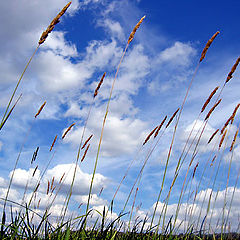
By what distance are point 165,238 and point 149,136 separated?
39.6 inches

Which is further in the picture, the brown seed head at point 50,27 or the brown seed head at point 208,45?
the brown seed head at point 208,45

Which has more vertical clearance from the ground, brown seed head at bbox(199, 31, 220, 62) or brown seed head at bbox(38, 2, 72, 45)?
brown seed head at bbox(199, 31, 220, 62)

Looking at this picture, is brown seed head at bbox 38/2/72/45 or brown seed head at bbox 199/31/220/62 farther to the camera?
brown seed head at bbox 199/31/220/62

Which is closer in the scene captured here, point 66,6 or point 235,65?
point 66,6

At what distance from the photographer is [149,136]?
2.66 m

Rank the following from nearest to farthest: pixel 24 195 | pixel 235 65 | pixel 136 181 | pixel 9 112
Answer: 1. pixel 9 112
2. pixel 235 65
3. pixel 136 181
4. pixel 24 195

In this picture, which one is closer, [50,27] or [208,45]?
[50,27]

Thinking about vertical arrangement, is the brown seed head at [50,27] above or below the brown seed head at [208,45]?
below

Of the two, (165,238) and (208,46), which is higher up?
(208,46)

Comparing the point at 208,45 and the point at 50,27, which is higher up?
the point at 208,45

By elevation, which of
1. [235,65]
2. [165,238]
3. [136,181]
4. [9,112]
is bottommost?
[165,238]

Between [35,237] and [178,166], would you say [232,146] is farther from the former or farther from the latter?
[35,237]

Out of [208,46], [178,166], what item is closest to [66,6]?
[208,46]

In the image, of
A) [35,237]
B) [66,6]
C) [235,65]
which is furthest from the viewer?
[235,65]
